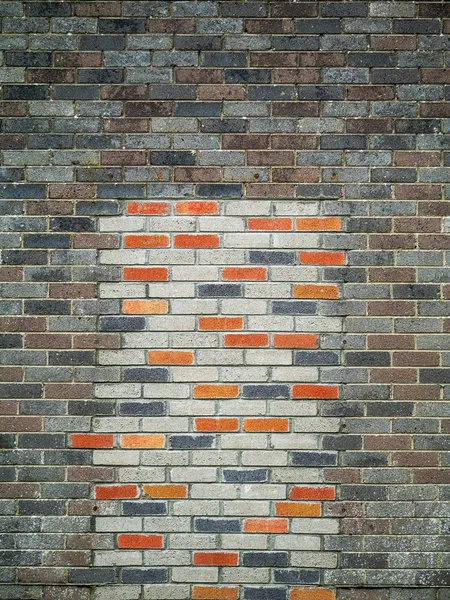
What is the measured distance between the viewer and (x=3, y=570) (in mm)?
2682

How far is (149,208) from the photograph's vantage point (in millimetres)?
2715

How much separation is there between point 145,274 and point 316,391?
1020mm

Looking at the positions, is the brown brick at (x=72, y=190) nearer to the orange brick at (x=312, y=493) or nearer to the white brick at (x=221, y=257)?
the white brick at (x=221, y=257)

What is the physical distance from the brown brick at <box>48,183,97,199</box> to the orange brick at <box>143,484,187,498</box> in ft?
4.82

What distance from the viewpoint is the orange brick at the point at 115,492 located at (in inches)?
105

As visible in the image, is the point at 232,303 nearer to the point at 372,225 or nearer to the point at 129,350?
the point at 129,350

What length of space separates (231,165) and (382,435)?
1526 mm

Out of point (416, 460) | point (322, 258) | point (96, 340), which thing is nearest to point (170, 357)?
point (96, 340)

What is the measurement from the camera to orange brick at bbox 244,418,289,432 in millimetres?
2682

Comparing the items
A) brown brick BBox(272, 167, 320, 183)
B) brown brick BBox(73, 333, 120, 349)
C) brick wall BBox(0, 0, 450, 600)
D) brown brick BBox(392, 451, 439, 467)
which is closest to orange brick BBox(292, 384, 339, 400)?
brick wall BBox(0, 0, 450, 600)

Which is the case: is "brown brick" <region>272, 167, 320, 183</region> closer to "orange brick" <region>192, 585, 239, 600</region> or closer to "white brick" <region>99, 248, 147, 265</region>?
"white brick" <region>99, 248, 147, 265</region>

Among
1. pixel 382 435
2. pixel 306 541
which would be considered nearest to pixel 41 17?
pixel 382 435

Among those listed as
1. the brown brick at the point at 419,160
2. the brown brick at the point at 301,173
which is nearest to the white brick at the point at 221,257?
the brown brick at the point at 301,173

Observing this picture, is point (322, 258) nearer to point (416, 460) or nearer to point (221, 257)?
point (221, 257)
